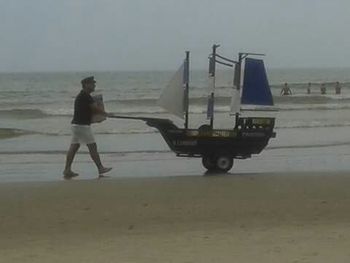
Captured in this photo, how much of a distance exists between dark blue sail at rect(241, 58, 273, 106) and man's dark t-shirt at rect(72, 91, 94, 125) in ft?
7.50

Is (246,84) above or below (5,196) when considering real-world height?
above

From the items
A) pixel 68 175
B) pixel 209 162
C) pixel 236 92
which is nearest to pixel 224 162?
pixel 209 162

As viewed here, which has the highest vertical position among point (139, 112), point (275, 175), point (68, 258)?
point (68, 258)

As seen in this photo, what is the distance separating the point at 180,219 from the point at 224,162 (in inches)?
138

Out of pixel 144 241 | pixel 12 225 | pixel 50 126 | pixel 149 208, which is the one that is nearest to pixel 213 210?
pixel 149 208

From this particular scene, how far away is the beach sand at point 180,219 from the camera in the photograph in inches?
228

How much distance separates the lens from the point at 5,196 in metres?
8.82

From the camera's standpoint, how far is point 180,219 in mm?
7371

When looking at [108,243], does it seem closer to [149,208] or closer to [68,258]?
[68,258]

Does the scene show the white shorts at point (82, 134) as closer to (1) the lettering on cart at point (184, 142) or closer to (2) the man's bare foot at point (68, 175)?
(2) the man's bare foot at point (68, 175)

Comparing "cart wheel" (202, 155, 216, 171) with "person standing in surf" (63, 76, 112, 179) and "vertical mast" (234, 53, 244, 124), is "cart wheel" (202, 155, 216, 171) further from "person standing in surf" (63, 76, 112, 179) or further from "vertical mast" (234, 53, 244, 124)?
"person standing in surf" (63, 76, 112, 179)

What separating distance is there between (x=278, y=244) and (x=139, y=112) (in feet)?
80.2

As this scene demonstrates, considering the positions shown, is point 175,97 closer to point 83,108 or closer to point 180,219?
point 83,108

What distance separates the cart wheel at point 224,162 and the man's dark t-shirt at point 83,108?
2067 millimetres
